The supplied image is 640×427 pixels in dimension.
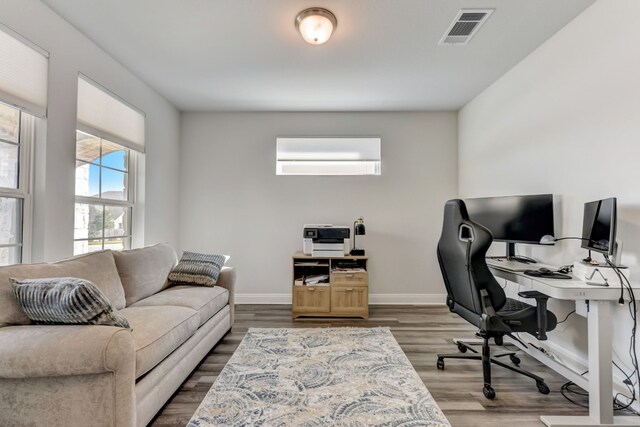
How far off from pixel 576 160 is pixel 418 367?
192 centimetres

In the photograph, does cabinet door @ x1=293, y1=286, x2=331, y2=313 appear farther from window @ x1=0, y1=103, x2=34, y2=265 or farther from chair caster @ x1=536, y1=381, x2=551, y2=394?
window @ x1=0, y1=103, x2=34, y2=265

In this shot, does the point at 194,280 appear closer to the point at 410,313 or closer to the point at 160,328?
the point at 160,328

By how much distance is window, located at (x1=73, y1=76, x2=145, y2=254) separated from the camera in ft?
8.30

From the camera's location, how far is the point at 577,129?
2219mm

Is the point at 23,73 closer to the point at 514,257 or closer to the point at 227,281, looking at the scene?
the point at 227,281

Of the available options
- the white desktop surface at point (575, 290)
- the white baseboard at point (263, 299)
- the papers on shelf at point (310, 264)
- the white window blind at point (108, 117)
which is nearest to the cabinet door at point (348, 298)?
the papers on shelf at point (310, 264)

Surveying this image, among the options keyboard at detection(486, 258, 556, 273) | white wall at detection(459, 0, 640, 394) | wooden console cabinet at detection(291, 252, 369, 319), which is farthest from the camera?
wooden console cabinet at detection(291, 252, 369, 319)

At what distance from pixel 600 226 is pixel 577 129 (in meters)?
0.81

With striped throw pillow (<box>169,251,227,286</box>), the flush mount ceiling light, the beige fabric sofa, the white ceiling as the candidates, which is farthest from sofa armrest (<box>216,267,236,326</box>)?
the flush mount ceiling light

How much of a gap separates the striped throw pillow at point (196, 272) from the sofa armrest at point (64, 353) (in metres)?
1.47

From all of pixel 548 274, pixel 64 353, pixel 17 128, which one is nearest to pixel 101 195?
pixel 17 128

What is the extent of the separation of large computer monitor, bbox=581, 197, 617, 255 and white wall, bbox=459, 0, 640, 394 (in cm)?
16

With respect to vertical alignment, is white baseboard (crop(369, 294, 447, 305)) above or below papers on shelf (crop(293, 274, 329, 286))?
below

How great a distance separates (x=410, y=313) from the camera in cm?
363
